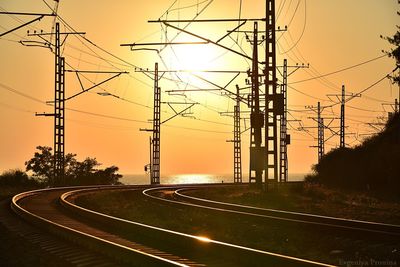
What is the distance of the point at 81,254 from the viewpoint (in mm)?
14930

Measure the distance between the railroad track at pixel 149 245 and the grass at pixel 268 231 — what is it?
1.86 m

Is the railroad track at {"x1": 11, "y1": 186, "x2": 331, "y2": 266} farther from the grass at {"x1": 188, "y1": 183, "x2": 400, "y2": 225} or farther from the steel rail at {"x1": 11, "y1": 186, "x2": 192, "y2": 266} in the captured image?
the grass at {"x1": 188, "y1": 183, "x2": 400, "y2": 225}

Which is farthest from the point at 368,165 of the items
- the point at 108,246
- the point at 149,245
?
the point at 108,246

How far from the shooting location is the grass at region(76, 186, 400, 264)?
15320mm

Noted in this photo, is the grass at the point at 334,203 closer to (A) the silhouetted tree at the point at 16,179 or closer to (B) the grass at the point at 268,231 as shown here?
(B) the grass at the point at 268,231

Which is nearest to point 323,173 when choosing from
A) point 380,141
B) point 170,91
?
point 380,141

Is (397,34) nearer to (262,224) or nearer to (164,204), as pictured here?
(164,204)

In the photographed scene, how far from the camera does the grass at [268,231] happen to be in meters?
15.3

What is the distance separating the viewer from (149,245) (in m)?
16.4

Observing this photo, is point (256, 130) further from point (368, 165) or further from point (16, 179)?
point (16, 179)

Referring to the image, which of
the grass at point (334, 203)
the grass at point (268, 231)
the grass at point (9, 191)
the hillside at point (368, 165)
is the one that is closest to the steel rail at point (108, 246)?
the grass at point (268, 231)

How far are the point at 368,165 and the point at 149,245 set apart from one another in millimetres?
27245

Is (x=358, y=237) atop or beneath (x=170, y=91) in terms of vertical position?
beneath

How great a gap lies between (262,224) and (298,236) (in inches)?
133
